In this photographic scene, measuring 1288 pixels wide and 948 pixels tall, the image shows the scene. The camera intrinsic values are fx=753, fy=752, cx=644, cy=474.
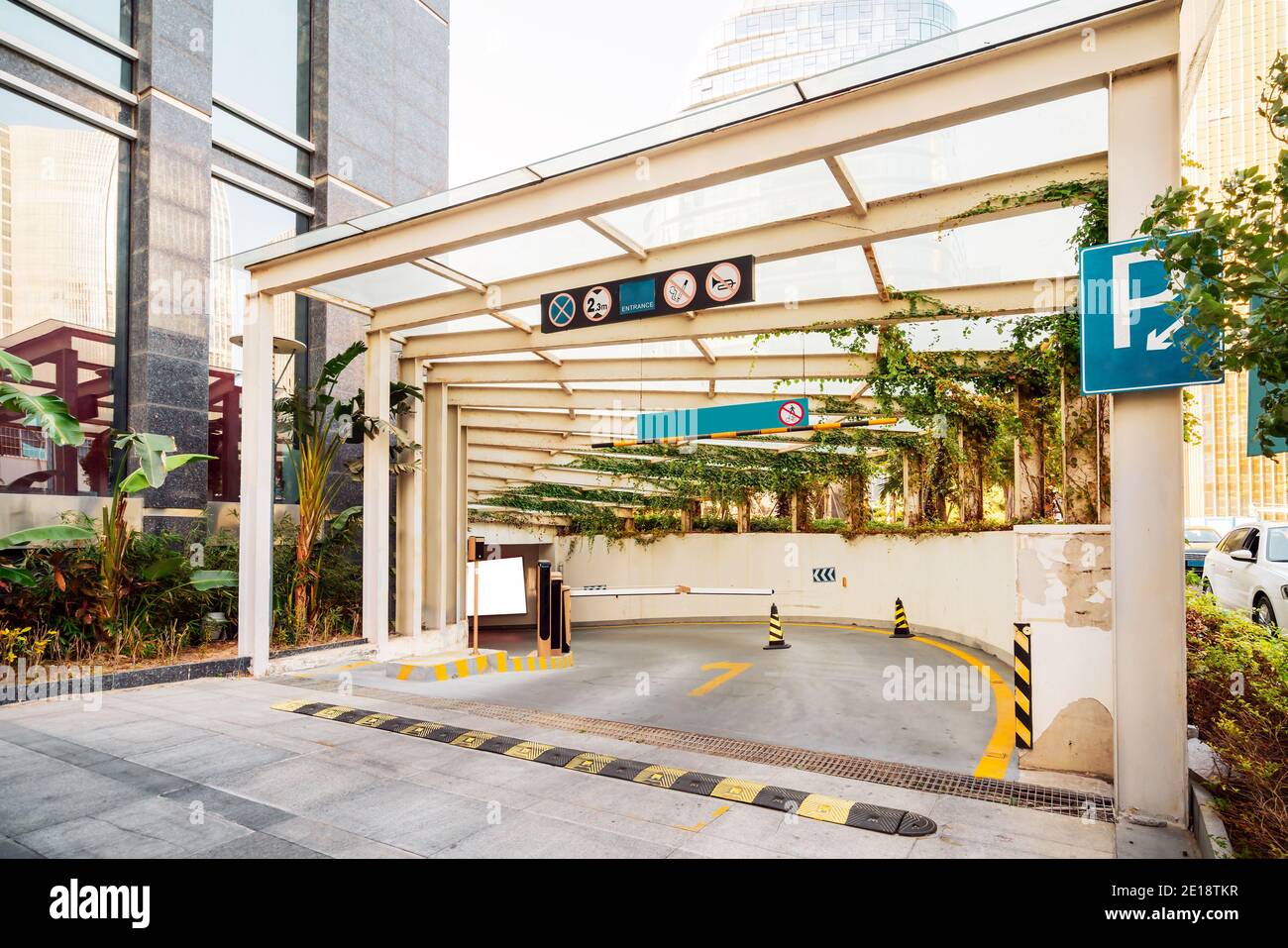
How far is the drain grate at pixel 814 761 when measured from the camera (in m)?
5.23

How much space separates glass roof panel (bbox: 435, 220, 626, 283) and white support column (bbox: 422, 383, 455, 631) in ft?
17.3

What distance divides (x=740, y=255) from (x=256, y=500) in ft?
23.3

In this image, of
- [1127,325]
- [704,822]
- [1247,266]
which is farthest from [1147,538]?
[704,822]

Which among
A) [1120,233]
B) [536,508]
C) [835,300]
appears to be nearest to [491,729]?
[1120,233]

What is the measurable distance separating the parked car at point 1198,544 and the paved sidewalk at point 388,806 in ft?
56.7

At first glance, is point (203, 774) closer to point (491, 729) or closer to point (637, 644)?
point (491, 729)

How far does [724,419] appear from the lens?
1168 cm

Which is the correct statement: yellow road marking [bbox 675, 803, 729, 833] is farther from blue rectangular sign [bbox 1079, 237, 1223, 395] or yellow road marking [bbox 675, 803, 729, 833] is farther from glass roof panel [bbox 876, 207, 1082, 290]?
glass roof panel [bbox 876, 207, 1082, 290]

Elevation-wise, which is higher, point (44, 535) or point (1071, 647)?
point (44, 535)

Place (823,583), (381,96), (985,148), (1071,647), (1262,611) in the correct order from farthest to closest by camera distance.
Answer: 1. (823,583)
2. (381,96)
3. (1262,611)
4. (985,148)
5. (1071,647)

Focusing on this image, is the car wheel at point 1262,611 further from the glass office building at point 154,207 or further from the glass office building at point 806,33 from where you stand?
the glass office building at point 806,33

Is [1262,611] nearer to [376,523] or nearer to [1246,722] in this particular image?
[1246,722]

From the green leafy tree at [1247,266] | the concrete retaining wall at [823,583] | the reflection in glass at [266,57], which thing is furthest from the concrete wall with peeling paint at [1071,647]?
the reflection in glass at [266,57]

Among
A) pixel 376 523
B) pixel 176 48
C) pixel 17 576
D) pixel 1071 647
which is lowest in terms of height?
pixel 1071 647
